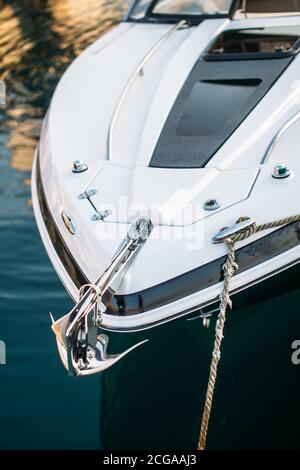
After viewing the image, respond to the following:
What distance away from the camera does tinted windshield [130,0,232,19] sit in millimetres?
4801

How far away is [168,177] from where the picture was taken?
124 inches

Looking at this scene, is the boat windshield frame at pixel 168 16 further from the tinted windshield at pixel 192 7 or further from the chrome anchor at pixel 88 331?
the chrome anchor at pixel 88 331

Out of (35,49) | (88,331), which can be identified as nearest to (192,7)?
(88,331)

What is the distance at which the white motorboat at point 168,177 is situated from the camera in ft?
9.25

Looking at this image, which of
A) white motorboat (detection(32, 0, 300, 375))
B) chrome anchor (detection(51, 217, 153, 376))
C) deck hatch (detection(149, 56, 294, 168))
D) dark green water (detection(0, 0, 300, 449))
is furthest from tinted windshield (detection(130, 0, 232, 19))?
chrome anchor (detection(51, 217, 153, 376))

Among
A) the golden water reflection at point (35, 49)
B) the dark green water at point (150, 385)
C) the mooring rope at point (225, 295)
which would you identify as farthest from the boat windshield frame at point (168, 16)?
the mooring rope at point (225, 295)

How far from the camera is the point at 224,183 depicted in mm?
3076

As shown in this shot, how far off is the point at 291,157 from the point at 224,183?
369 mm

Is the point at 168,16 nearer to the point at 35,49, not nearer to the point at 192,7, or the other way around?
the point at 192,7

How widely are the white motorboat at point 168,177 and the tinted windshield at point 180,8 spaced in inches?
10.3

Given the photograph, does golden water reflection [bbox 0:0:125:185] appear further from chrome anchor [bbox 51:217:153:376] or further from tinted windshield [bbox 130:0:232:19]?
chrome anchor [bbox 51:217:153:376]

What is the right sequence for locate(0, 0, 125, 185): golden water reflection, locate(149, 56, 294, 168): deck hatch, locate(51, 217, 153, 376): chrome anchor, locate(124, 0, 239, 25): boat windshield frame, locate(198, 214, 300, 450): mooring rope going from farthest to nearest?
1. locate(0, 0, 125, 185): golden water reflection
2. locate(124, 0, 239, 25): boat windshield frame
3. locate(149, 56, 294, 168): deck hatch
4. locate(198, 214, 300, 450): mooring rope
5. locate(51, 217, 153, 376): chrome anchor
